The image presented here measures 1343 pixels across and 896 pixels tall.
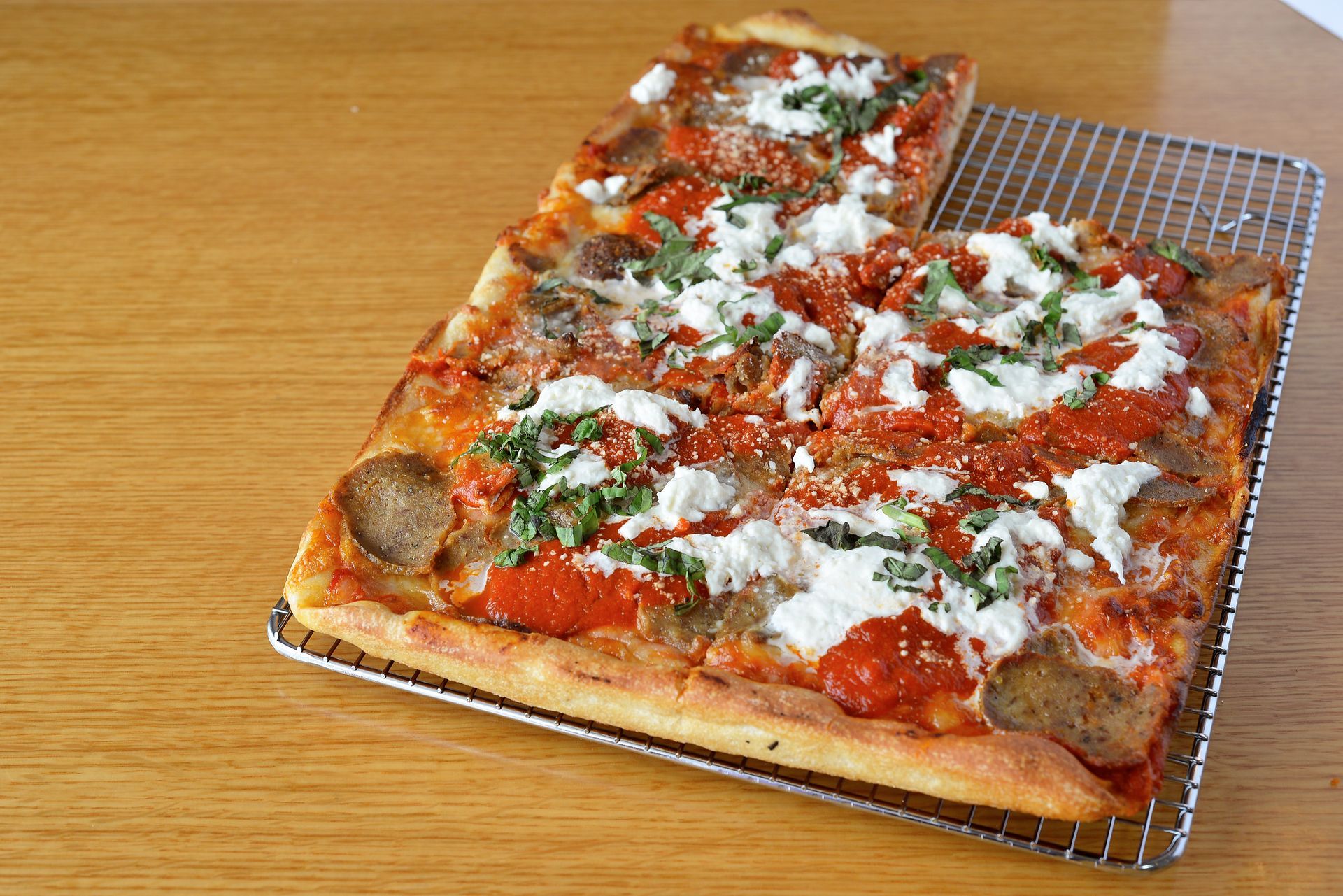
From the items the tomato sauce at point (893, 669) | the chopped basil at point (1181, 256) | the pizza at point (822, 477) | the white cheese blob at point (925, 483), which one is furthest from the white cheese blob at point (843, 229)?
the tomato sauce at point (893, 669)

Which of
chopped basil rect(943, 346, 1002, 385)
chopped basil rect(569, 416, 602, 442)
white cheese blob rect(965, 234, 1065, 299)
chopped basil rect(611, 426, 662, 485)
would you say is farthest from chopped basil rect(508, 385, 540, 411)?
white cheese blob rect(965, 234, 1065, 299)

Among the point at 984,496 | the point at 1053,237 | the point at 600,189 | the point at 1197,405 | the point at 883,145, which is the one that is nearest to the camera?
the point at 984,496

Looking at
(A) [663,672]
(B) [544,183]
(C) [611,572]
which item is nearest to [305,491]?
(C) [611,572]

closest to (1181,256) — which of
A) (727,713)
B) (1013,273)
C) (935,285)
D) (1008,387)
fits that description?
(1013,273)

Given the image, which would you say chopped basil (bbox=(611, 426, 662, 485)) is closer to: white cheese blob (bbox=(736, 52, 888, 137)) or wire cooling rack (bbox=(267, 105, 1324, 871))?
wire cooling rack (bbox=(267, 105, 1324, 871))

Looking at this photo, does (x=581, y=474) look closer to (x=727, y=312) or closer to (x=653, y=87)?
(x=727, y=312)
